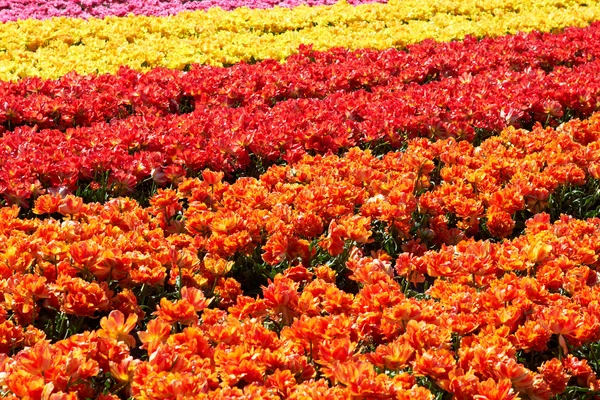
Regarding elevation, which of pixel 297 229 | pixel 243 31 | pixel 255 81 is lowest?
pixel 243 31

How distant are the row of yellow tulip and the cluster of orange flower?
3.76 metres

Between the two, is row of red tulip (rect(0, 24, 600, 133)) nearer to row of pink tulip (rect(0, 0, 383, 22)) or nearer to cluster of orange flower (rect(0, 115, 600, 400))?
cluster of orange flower (rect(0, 115, 600, 400))

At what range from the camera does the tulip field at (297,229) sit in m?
2.21

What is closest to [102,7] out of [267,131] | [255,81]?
[255,81]

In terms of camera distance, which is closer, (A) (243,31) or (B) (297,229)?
(B) (297,229)

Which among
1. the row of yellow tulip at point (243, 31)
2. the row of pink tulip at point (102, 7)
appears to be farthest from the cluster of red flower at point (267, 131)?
the row of pink tulip at point (102, 7)

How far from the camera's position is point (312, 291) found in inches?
105

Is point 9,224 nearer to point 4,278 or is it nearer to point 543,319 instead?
point 4,278

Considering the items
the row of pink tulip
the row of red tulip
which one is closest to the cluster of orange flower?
the row of red tulip

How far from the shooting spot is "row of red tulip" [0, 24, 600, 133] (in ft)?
18.2

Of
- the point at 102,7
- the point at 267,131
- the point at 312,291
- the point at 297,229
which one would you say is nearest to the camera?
the point at 312,291

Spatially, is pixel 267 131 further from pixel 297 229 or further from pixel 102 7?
pixel 102 7

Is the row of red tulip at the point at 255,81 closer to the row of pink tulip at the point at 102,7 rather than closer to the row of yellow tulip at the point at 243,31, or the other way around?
the row of yellow tulip at the point at 243,31

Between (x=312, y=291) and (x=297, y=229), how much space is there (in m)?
0.71
